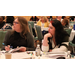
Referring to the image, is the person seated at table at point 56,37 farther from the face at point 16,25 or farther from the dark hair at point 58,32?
the face at point 16,25

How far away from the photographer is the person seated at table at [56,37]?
222cm

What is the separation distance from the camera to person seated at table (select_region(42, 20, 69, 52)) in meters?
2.22

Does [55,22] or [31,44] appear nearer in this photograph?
[55,22]

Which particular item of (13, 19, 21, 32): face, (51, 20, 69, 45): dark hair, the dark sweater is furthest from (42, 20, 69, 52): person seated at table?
(13, 19, 21, 32): face

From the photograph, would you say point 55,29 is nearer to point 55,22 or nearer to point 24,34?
point 55,22

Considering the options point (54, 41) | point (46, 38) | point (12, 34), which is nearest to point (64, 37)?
point (54, 41)

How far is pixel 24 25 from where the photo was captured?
2.38 m

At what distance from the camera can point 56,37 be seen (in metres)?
2.28

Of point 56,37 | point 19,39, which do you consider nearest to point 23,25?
point 19,39

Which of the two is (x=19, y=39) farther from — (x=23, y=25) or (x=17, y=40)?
(x=23, y=25)

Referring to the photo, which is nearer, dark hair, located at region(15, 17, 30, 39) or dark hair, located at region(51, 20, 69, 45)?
dark hair, located at region(51, 20, 69, 45)

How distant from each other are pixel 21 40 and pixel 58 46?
725 millimetres

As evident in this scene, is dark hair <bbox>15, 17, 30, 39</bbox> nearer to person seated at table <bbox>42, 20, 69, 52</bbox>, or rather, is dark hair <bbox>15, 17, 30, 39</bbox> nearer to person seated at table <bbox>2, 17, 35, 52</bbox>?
person seated at table <bbox>2, 17, 35, 52</bbox>

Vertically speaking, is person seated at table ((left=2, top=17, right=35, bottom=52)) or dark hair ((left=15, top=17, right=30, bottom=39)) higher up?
dark hair ((left=15, top=17, right=30, bottom=39))
